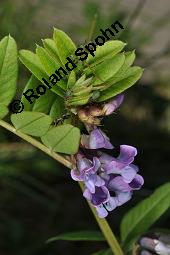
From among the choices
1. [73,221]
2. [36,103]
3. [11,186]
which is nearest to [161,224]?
[73,221]

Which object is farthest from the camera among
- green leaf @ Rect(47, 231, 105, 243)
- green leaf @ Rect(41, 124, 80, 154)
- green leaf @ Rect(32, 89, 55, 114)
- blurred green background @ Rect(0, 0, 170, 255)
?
blurred green background @ Rect(0, 0, 170, 255)

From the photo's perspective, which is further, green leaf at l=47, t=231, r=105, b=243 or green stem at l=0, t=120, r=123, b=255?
green leaf at l=47, t=231, r=105, b=243

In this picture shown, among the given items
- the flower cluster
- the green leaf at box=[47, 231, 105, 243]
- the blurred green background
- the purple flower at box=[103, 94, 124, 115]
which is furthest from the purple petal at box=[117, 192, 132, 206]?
the blurred green background

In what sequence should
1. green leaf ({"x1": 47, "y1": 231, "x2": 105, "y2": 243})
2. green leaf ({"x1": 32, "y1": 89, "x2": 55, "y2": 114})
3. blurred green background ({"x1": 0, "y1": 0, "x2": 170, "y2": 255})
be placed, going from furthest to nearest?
blurred green background ({"x1": 0, "y1": 0, "x2": 170, "y2": 255}), green leaf ({"x1": 47, "y1": 231, "x2": 105, "y2": 243}), green leaf ({"x1": 32, "y1": 89, "x2": 55, "y2": 114})

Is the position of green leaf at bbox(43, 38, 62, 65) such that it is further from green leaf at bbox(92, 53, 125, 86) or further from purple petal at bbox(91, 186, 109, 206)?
purple petal at bbox(91, 186, 109, 206)

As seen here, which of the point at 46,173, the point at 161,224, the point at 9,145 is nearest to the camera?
the point at 161,224

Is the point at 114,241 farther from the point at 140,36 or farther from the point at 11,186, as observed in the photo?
the point at 140,36

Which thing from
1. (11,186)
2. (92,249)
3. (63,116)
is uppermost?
(63,116)

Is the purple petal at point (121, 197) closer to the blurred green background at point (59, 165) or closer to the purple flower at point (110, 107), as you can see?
the purple flower at point (110, 107)
